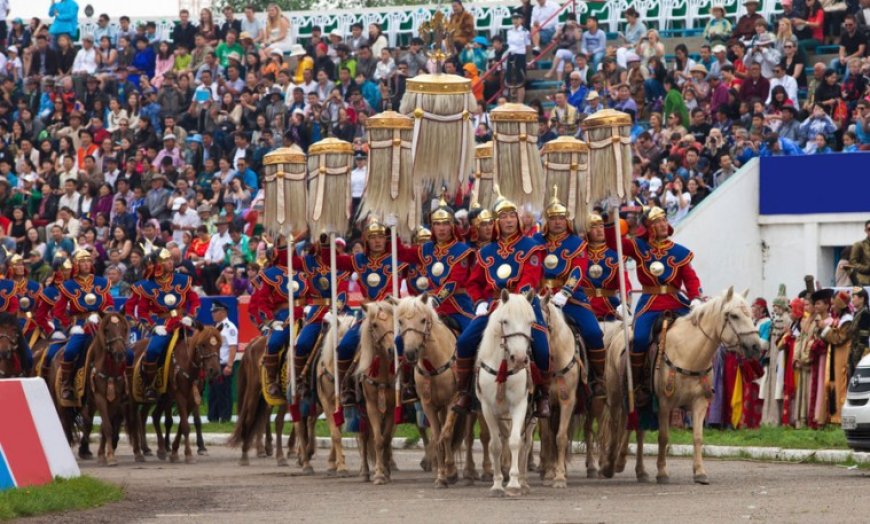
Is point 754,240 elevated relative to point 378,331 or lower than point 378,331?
elevated

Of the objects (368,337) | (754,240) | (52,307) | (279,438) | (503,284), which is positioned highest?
(754,240)

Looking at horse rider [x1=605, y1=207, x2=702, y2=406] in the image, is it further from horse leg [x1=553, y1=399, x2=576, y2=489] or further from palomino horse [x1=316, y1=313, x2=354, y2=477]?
palomino horse [x1=316, y1=313, x2=354, y2=477]

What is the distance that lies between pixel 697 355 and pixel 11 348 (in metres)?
9.24

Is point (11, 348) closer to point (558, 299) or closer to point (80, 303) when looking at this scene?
point (80, 303)

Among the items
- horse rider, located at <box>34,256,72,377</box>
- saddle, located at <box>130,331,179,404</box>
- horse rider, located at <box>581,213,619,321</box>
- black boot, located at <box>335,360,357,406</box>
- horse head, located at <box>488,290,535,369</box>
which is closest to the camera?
horse head, located at <box>488,290,535,369</box>

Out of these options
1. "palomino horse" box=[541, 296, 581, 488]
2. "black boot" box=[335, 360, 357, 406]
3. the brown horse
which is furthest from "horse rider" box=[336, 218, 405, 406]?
the brown horse

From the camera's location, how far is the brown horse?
22.9 meters

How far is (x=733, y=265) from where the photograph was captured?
93.9ft

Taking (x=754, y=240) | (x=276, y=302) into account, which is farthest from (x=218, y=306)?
(x=754, y=240)

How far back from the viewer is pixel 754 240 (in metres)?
28.9

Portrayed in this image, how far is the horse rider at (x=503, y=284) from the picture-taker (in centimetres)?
1723

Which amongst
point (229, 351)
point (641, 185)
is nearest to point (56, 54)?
point (229, 351)

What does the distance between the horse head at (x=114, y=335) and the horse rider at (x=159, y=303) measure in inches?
29.7

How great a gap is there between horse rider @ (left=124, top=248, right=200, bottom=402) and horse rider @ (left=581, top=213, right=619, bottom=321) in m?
6.21
